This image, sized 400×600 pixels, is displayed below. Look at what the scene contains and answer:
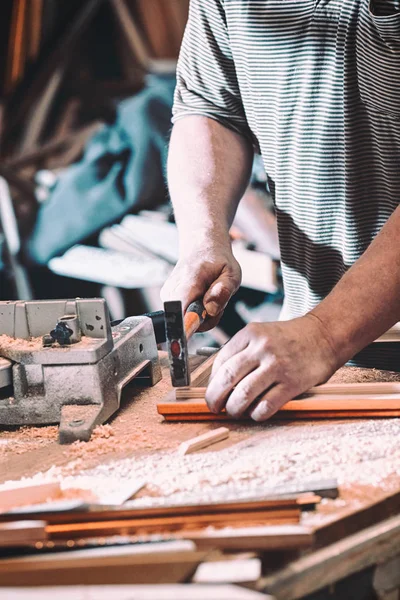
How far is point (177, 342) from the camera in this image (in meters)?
1.66

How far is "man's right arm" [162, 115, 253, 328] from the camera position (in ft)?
6.54

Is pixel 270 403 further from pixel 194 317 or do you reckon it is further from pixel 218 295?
pixel 218 295

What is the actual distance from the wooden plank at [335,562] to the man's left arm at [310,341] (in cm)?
49

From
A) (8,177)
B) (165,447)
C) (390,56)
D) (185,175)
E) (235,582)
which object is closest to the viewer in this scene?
(235,582)

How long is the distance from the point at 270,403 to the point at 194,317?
33cm

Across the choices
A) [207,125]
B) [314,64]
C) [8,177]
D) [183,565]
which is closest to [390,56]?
[314,64]

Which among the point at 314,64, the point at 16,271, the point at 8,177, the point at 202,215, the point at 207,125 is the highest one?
the point at 314,64

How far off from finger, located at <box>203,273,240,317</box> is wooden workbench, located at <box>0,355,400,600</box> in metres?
0.27

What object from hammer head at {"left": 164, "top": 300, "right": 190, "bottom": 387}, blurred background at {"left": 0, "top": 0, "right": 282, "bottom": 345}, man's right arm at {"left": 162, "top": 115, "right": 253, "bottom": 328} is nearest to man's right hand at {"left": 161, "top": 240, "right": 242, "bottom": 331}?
Result: man's right arm at {"left": 162, "top": 115, "right": 253, "bottom": 328}

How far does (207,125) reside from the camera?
2.46 m

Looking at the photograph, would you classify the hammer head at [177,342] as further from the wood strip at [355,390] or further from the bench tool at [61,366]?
the wood strip at [355,390]

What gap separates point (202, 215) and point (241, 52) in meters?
0.55

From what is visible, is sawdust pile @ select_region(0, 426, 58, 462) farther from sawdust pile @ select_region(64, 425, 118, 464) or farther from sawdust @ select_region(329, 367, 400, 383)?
sawdust @ select_region(329, 367, 400, 383)

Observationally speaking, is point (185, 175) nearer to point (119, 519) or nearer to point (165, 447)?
point (165, 447)
